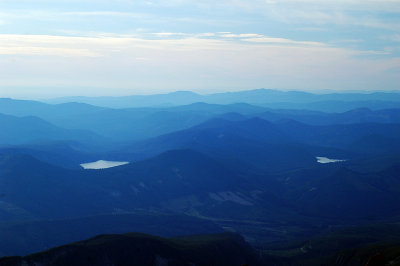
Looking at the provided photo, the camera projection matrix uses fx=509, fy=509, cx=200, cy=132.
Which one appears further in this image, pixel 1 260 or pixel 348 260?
pixel 348 260

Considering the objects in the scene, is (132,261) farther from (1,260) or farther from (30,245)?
(30,245)

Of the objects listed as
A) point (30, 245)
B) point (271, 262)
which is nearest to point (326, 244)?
point (271, 262)

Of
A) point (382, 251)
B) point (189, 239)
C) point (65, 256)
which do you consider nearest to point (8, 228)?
point (189, 239)

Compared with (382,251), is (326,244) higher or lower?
lower

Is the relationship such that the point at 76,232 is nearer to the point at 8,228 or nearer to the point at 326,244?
the point at 8,228

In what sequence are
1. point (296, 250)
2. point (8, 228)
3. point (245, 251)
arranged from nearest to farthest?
point (245, 251) < point (296, 250) < point (8, 228)

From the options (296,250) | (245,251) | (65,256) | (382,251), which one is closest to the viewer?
(65,256)
